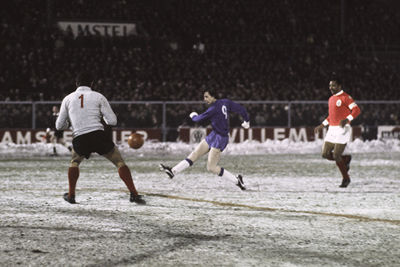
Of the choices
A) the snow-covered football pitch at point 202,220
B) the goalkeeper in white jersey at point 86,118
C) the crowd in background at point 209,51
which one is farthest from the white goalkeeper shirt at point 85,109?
the crowd in background at point 209,51

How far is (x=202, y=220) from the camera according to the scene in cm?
834

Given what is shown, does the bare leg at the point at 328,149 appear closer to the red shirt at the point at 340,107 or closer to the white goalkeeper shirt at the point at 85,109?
the red shirt at the point at 340,107

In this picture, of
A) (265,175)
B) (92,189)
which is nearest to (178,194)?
(92,189)

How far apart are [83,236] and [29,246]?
28.3 inches

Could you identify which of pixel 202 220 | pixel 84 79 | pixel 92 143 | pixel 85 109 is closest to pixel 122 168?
pixel 92 143

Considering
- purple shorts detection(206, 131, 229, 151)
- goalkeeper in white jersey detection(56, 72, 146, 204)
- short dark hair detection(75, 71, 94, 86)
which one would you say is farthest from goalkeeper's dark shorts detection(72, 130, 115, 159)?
purple shorts detection(206, 131, 229, 151)

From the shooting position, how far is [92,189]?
39.4ft

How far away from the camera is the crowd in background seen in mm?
29875

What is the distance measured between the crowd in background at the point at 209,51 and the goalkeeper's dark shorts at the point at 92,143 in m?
16.4

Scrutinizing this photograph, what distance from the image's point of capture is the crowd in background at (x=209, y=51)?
29.9 metres

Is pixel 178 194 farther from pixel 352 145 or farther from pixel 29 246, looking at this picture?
pixel 352 145

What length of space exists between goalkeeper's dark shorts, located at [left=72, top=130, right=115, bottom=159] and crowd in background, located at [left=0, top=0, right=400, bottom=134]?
1643 cm

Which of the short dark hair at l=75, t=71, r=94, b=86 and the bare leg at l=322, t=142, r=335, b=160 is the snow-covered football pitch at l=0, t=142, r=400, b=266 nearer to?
the bare leg at l=322, t=142, r=335, b=160

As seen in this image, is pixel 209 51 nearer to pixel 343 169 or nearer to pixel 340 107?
pixel 340 107
